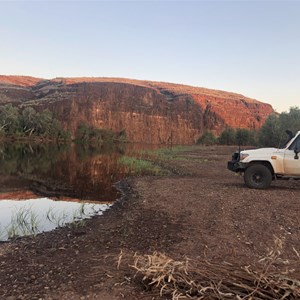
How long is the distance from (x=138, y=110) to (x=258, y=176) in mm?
155640

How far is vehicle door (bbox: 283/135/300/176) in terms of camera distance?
43.0ft

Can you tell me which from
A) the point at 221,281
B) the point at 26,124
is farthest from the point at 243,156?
the point at 26,124

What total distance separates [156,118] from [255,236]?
526ft

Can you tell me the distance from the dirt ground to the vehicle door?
86 centimetres

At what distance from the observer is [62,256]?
6.65 m

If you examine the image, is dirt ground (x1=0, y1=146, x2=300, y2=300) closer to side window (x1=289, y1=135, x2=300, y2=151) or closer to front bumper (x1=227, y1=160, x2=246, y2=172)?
front bumper (x1=227, y1=160, x2=246, y2=172)

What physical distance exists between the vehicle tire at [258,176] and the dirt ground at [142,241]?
0.69 m

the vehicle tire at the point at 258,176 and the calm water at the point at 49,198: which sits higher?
the vehicle tire at the point at 258,176

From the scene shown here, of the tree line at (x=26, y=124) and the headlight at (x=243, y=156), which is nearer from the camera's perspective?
the headlight at (x=243, y=156)

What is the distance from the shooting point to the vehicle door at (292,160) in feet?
43.0

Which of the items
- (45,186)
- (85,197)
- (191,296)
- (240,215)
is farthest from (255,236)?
(45,186)

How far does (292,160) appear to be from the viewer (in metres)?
13.2

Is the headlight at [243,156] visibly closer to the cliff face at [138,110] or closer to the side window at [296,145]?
the side window at [296,145]

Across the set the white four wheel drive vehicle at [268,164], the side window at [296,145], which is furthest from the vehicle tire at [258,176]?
the side window at [296,145]
